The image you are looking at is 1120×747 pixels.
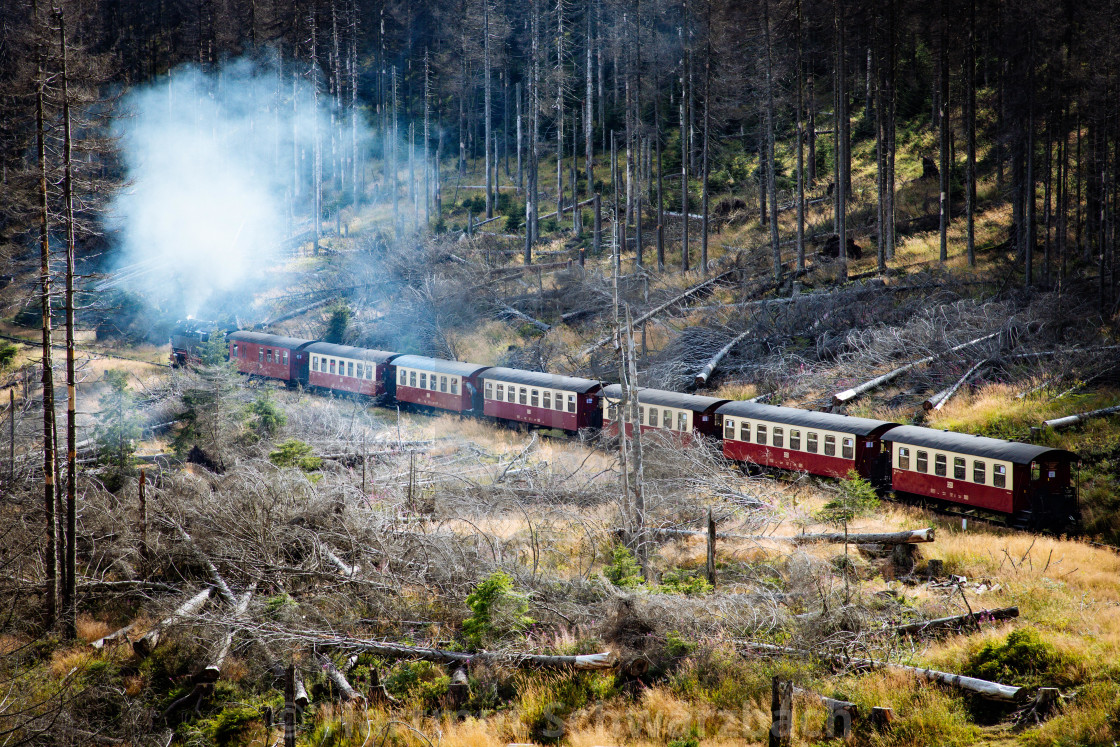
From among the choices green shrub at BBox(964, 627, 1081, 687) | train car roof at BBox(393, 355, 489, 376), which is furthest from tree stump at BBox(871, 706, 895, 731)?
train car roof at BBox(393, 355, 489, 376)

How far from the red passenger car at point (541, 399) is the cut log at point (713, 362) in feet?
15.4

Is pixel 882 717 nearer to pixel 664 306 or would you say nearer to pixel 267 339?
pixel 664 306

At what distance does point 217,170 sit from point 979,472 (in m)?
55.9

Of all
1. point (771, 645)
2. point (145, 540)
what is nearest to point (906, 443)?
point (771, 645)

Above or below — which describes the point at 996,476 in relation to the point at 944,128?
below

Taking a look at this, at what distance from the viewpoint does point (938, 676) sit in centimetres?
998

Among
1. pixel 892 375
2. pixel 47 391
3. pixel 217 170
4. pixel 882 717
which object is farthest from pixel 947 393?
pixel 217 170

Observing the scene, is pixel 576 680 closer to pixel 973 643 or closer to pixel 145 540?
pixel 973 643

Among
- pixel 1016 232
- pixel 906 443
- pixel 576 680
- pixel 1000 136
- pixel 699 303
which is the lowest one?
pixel 576 680

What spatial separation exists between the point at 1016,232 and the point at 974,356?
1426cm

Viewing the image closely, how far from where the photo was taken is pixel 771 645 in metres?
11.0

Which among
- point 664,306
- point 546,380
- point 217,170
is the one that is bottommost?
point 546,380

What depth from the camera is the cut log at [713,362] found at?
27969 mm

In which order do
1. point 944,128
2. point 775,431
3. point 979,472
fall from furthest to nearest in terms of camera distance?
point 944,128 → point 775,431 → point 979,472
